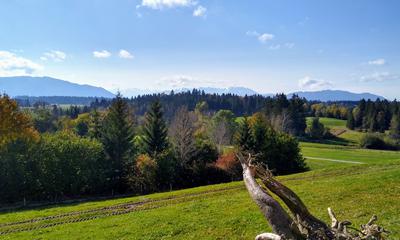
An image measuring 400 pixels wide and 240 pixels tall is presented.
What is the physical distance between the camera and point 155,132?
57.1m

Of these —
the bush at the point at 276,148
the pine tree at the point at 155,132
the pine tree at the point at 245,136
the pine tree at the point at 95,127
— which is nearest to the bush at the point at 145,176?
the pine tree at the point at 155,132

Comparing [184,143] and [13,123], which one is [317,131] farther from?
[13,123]

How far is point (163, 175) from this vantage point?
52.0 meters

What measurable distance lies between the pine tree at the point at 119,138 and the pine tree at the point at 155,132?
249cm

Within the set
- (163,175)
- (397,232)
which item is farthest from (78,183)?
(397,232)

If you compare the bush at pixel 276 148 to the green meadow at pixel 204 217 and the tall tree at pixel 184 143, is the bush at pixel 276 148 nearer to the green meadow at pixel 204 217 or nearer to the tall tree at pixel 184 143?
the tall tree at pixel 184 143

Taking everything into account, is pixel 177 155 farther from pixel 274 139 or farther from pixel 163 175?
pixel 274 139

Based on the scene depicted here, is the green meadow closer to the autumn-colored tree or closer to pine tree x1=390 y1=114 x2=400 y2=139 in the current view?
the autumn-colored tree

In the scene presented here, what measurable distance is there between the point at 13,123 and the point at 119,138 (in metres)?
15.3

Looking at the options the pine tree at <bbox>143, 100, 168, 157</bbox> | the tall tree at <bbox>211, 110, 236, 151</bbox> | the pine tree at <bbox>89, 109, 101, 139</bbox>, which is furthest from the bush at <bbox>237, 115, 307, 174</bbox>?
the pine tree at <bbox>89, 109, 101, 139</bbox>

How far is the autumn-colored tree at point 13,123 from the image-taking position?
49.2m

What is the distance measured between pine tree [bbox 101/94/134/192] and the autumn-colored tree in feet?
33.9

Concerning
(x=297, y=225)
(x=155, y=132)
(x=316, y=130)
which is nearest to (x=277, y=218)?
(x=297, y=225)

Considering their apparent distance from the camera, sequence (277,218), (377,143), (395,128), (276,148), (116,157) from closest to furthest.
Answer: (277,218), (116,157), (276,148), (377,143), (395,128)
